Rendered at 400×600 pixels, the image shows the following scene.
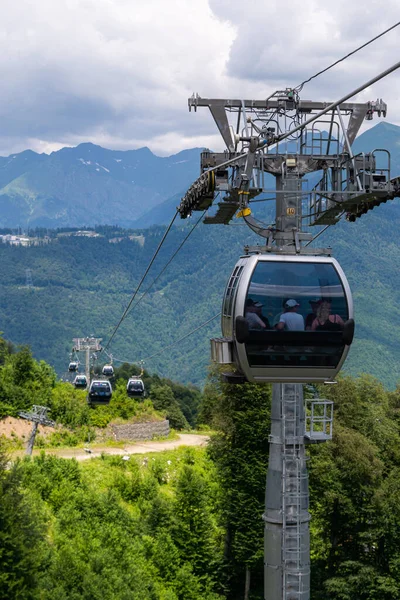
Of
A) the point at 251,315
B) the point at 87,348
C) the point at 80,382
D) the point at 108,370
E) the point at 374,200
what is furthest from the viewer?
the point at 87,348

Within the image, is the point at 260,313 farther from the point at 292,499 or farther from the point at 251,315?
the point at 292,499

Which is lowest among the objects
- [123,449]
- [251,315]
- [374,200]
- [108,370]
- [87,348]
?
[251,315]

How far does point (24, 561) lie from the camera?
24.2 meters

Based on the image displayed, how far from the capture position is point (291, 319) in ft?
62.5

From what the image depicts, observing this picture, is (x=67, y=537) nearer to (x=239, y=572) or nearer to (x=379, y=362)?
(x=239, y=572)

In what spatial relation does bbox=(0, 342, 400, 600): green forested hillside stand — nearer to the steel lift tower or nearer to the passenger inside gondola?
the steel lift tower

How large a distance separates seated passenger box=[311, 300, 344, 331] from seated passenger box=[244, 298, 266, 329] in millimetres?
1155

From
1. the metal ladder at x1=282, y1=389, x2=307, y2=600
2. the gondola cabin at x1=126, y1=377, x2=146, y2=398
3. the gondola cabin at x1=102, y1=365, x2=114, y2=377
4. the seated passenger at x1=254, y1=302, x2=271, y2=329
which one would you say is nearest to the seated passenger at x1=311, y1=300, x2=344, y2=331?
the seated passenger at x1=254, y1=302, x2=271, y2=329

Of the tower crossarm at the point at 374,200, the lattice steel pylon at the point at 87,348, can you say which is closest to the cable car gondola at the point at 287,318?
the tower crossarm at the point at 374,200

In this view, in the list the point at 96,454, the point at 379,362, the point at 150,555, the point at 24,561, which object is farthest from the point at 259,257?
the point at 379,362

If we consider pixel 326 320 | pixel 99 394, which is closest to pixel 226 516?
pixel 99 394

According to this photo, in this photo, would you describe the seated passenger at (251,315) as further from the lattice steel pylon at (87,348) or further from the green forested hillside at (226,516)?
the lattice steel pylon at (87,348)

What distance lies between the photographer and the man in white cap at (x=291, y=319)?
19000 millimetres

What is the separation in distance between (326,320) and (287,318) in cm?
81
